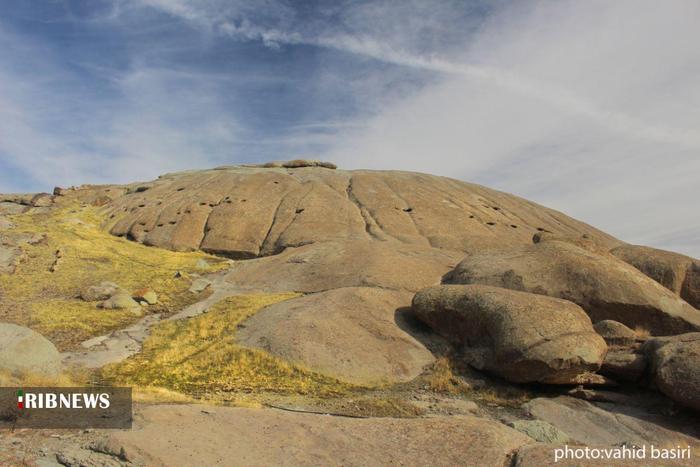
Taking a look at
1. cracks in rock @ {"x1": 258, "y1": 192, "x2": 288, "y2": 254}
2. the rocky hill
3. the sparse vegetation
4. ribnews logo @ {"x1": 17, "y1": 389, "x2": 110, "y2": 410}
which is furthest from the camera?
cracks in rock @ {"x1": 258, "y1": 192, "x2": 288, "y2": 254}

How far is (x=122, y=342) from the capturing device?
21672 millimetres

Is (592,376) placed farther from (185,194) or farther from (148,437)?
(185,194)

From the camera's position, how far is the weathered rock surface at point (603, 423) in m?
14.4

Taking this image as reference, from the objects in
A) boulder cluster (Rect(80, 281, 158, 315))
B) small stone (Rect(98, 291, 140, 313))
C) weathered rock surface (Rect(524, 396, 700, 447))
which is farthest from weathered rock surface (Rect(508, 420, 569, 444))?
small stone (Rect(98, 291, 140, 313))

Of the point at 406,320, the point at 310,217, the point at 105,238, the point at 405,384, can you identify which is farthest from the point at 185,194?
the point at 405,384

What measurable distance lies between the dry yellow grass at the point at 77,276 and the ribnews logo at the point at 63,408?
8.92 meters

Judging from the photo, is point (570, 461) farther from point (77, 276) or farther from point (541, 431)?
point (77, 276)

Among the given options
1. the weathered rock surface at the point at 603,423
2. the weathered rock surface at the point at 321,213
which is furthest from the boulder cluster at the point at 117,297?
the weathered rock surface at the point at 603,423

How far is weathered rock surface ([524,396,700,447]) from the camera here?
14405 millimetres

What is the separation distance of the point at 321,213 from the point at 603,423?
29.5m

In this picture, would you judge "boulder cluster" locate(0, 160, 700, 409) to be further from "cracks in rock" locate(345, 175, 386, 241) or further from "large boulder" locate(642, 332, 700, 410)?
"cracks in rock" locate(345, 175, 386, 241)

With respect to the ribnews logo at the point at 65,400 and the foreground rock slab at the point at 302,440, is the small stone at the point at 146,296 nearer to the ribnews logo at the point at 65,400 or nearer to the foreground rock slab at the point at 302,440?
the ribnews logo at the point at 65,400

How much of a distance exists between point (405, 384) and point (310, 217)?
2503cm

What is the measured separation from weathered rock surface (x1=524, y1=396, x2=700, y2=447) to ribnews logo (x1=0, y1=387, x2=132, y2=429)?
39.4ft
